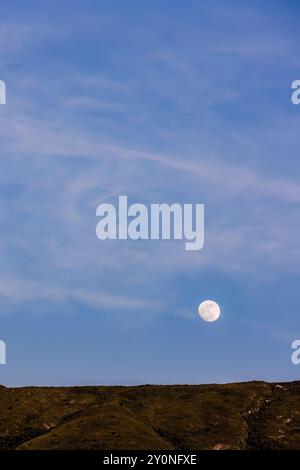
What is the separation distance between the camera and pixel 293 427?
126 m

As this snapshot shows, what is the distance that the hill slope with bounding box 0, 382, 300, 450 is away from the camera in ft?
365

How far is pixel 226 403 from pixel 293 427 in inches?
624

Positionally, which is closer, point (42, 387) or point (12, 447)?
point (12, 447)

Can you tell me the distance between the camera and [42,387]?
5704 inches

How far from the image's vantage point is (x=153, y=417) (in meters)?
126

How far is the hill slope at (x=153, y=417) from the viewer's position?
111 meters
